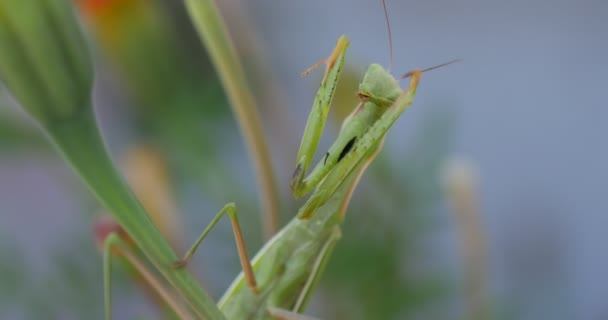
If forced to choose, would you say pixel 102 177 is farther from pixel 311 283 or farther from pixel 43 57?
pixel 311 283

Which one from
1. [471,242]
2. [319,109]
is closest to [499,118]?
[471,242]

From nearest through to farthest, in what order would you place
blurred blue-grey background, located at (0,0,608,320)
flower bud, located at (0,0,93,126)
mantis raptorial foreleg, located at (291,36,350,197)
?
flower bud, located at (0,0,93,126), mantis raptorial foreleg, located at (291,36,350,197), blurred blue-grey background, located at (0,0,608,320)

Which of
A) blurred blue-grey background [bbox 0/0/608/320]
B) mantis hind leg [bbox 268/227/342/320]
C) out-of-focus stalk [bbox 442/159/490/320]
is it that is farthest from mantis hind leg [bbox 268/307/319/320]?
blurred blue-grey background [bbox 0/0/608/320]

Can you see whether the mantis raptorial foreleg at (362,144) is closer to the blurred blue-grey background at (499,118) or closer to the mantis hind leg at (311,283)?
the mantis hind leg at (311,283)

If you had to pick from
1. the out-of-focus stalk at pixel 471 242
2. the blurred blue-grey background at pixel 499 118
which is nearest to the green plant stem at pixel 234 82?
the out-of-focus stalk at pixel 471 242

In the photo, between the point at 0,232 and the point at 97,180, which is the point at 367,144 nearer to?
the point at 97,180

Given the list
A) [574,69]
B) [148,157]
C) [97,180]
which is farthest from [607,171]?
[97,180]

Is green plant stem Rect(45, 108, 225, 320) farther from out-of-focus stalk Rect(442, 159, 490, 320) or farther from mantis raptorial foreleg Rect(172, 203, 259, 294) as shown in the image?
out-of-focus stalk Rect(442, 159, 490, 320)
